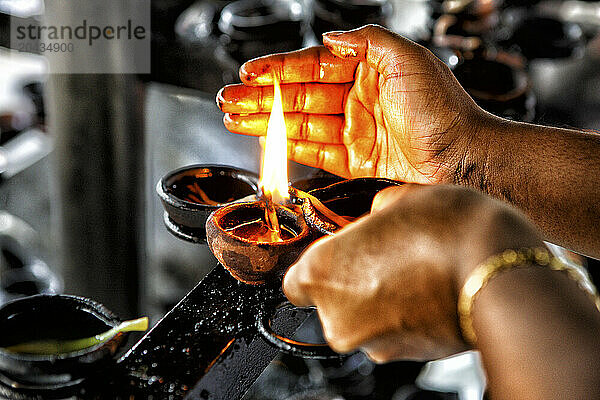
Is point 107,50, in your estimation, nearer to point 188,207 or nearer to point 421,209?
point 188,207

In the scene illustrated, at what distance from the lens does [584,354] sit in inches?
25.0

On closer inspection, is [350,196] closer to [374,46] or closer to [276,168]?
[276,168]

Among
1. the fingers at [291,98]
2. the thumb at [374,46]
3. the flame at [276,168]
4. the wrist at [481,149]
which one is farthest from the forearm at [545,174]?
the flame at [276,168]

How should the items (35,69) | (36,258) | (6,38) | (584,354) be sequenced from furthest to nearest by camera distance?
1. (35,69)
2. (36,258)
3. (6,38)
4. (584,354)

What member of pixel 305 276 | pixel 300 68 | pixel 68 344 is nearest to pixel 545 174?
pixel 300 68

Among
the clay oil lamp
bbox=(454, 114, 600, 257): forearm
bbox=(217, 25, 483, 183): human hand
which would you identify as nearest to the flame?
the clay oil lamp

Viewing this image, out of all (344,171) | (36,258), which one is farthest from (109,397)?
(36,258)

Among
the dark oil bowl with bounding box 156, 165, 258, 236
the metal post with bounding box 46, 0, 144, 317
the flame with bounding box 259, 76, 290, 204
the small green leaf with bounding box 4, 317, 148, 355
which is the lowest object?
the metal post with bounding box 46, 0, 144, 317

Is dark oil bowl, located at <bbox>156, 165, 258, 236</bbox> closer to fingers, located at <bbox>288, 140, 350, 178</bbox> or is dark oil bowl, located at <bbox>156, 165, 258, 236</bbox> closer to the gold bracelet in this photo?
fingers, located at <bbox>288, 140, 350, 178</bbox>

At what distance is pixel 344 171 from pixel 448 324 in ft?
2.69

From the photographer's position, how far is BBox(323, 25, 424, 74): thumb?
1.34 metres

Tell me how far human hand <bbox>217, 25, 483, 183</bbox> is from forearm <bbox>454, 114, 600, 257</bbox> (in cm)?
5

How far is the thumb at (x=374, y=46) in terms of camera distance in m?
1.34

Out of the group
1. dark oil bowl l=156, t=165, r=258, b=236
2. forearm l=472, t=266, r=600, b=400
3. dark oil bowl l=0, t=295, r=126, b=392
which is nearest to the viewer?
forearm l=472, t=266, r=600, b=400
